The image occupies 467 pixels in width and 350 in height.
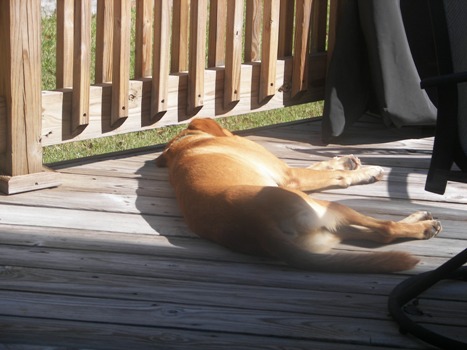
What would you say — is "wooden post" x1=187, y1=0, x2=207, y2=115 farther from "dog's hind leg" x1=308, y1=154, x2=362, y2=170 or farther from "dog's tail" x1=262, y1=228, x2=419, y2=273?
"dog's tail" x1=262, y1=228, x2=419, y2=273

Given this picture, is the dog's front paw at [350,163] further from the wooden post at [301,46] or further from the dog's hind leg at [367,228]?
the dog's hind leg at [367,228]

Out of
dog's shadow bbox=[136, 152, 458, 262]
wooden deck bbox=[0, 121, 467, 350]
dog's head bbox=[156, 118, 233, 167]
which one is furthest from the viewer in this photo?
dog's head bbox=[156, 118, 233, 167]

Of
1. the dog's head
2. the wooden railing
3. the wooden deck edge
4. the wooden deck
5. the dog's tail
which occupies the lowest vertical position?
the wooden deck

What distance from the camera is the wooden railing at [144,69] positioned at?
4277mm

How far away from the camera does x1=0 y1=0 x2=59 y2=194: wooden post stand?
4.18 meters

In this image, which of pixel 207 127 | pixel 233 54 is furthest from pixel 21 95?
pixel 233 54

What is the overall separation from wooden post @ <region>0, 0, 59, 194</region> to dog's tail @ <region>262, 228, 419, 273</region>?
1576mm

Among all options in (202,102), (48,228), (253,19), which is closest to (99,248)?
(48,228)

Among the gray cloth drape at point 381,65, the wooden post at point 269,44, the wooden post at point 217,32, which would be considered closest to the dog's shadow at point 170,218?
the wooden post at point 217,32

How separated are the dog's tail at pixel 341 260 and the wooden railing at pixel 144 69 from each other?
1584 millimetres

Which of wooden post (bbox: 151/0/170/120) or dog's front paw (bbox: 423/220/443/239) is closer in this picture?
dog's front paw (bbox: 423/220/443/239)

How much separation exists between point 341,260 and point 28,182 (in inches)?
70.6

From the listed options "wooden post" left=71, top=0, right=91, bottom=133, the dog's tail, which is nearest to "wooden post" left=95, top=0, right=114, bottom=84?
"wooden post" left=71, top=0, right=91, bottom=133

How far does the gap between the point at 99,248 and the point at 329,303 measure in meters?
1.02
